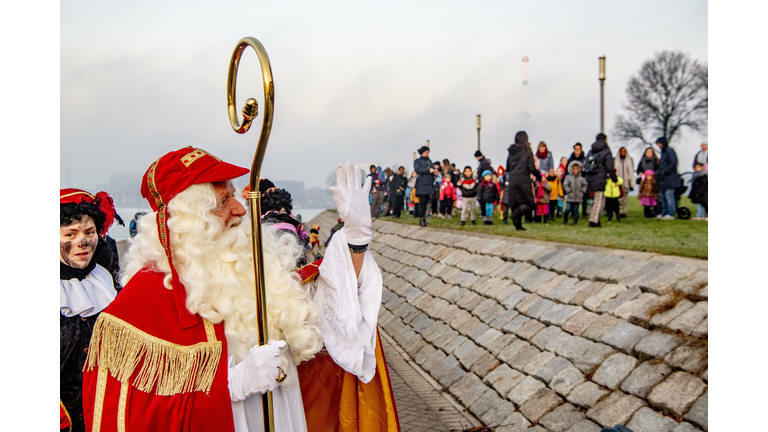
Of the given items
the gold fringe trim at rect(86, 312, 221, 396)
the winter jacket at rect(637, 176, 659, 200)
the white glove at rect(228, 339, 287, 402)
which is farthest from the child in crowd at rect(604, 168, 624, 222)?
the gold fringe trim at rect(86, 312, 221, 396)

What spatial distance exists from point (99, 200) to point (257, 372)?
1.85 m

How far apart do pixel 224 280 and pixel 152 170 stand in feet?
1.75

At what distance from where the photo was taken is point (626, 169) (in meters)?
13.9

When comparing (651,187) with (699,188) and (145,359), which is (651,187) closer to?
(699,188)

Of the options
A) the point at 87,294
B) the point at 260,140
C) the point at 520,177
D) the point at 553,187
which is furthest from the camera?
the point at 553,187

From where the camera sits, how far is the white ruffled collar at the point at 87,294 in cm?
303

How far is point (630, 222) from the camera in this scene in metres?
11.9

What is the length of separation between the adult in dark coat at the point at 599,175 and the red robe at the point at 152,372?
10.0 metres

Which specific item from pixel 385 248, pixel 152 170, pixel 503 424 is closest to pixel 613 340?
pixel 503 424

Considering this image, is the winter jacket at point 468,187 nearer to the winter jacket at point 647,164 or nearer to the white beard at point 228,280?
the winter jacket at point 647,164

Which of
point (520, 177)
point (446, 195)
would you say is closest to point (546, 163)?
point (520, 177)

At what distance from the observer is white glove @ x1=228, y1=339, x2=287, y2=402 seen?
6.96 ft

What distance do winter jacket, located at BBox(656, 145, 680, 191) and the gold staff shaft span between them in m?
11.9

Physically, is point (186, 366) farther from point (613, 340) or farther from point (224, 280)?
point (613, 340)
